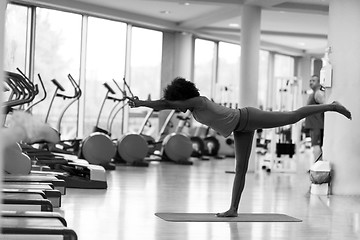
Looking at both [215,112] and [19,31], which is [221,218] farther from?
[19,31]

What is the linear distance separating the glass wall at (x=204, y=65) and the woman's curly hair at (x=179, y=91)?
10644mm

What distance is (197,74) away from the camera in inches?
633

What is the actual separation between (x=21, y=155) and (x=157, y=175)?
11.6 feet

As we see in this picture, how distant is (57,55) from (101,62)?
1.10 meters

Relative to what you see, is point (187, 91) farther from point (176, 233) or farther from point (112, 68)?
point (112, 68)

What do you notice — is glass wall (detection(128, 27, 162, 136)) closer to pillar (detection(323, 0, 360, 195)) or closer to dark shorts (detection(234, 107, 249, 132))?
pillar (detection(323, 0, 360, 195))

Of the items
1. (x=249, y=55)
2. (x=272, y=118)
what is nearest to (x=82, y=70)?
(x=249, y=55)

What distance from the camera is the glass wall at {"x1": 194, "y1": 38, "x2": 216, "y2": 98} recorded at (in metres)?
15.9

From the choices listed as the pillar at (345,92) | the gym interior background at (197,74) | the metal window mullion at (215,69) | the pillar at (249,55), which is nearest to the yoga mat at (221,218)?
the gym interior background at (197,74)

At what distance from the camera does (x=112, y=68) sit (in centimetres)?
1352

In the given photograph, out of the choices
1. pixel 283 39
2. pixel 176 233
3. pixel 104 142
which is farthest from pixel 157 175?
pixel 283 39

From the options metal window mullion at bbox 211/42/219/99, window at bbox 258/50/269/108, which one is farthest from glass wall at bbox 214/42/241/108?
window at bbox 258/50/269/108

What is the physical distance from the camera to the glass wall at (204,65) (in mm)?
15927

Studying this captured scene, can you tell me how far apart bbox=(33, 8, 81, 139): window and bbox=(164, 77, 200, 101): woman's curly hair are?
7183 millimetres
